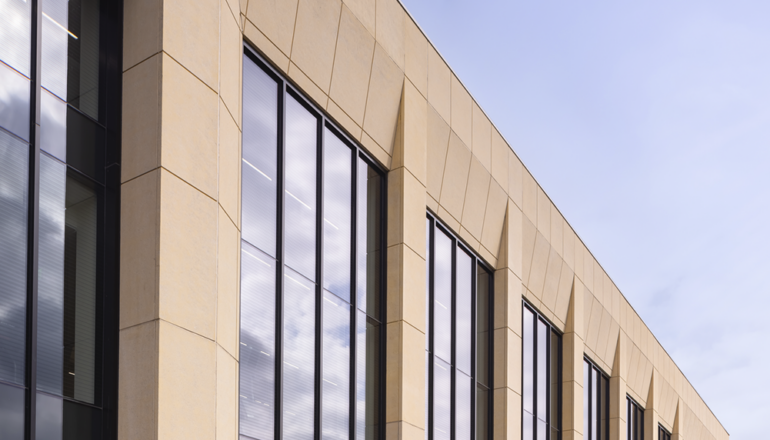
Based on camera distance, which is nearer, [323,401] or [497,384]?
[323,401]

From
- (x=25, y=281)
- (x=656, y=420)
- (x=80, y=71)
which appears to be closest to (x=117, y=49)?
(x=80, y=71)

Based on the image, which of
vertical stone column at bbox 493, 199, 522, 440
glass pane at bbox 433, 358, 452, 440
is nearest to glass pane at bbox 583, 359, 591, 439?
vertical stone column at bbox 493, 199, 522, 440

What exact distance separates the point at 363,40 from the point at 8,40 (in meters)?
8.22

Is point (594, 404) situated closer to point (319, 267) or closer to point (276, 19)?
point (319, 267)

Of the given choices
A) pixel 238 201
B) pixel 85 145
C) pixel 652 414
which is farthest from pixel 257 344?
pixel 652 414

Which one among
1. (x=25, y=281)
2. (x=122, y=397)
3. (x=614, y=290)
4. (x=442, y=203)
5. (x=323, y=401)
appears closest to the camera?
(x=25, y=281)

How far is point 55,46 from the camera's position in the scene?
9.88 meters

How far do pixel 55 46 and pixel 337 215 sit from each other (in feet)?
22.3

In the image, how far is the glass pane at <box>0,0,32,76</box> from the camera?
9.17m

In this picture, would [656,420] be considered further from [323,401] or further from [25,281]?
[25,281]

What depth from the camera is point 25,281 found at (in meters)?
9.04

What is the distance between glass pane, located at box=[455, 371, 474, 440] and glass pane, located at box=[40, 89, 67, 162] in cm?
1235

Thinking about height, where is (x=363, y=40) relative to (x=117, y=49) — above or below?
above

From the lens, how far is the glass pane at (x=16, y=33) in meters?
9.17
